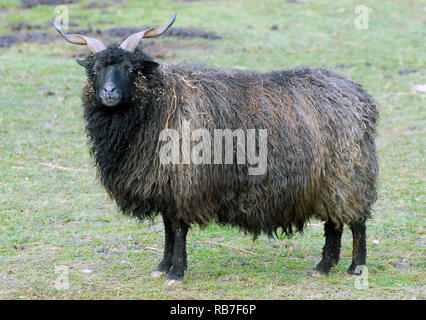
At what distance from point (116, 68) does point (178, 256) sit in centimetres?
207

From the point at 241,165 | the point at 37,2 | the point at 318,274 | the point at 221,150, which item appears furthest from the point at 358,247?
the point at 37,2

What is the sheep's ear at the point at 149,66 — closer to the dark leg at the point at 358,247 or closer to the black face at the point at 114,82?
the black face at the point at 114,82

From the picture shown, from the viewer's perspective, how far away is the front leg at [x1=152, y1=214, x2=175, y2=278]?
7.38 metres

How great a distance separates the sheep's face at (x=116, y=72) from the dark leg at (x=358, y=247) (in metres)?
2.87

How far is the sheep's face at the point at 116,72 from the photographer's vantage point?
6664mm

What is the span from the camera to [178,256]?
23.4 ft

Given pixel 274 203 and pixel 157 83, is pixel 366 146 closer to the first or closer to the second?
pixel 274 203

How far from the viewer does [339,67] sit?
701 inches

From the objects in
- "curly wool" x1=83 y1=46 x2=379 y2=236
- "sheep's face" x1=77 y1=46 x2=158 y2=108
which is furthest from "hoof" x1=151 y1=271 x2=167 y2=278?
"sheep's face" x1=77 y1=46 x2=158 y2=108

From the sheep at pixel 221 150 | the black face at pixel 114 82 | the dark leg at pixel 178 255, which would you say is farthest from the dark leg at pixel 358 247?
the black face at pixel 114 82

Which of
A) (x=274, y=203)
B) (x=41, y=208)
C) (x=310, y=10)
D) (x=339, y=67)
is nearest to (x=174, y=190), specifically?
(x=274, y=203)

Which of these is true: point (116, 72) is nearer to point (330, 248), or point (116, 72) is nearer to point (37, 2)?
point (330, 248)
